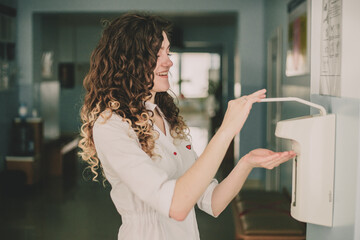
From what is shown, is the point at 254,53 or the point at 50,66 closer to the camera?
the point at 254,53

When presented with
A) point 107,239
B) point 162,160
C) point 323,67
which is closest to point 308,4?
point 323,67

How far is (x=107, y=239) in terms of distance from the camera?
4293mm

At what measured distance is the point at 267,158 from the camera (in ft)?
4.71

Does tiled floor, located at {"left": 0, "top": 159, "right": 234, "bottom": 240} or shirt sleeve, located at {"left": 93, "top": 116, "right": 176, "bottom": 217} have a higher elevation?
shirt sleeve, located at {"left": 93, "top": 116, "right": 176, "bottom": 217}

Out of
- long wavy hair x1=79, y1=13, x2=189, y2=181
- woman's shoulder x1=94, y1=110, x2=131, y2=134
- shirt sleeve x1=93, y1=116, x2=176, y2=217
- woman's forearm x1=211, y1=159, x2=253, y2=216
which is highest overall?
long wavy hair x1=79, y1=13, x2=189, y2=181

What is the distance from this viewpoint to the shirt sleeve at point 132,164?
1.31 meters

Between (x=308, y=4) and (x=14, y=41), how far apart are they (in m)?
4.74

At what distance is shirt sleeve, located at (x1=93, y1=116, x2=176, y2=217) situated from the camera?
1.31 meters

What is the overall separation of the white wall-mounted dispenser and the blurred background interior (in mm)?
32

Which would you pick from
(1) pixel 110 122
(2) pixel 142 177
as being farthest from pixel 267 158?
(1) pixel 110 122

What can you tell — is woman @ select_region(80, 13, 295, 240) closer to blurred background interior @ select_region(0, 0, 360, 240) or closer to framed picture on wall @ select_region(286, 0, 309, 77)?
blurred background interior @ select_region(0, 0, 360, 240)

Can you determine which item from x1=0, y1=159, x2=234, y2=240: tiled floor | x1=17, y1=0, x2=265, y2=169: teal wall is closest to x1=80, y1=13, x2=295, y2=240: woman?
x1=0, y1=159, x2=234, y2=240: tiled floor

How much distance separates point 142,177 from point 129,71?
41cm

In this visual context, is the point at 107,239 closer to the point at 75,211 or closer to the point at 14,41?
the point at 75,211
